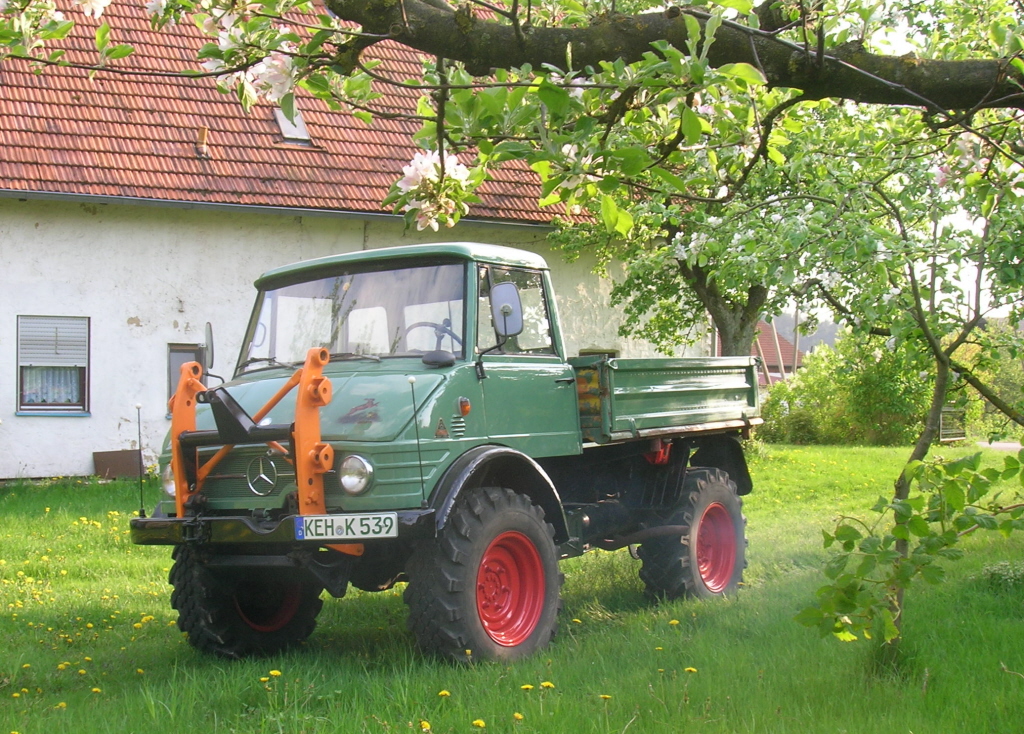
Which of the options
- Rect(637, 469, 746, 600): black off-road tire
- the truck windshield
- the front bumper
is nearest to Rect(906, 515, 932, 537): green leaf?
the front bumper

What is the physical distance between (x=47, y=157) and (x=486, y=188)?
6.37 metres

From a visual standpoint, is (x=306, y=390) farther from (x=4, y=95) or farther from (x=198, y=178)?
(x=4, y=95)

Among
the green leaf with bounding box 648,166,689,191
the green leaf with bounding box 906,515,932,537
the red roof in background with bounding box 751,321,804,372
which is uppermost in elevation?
the red roof in background with bounding box 751,321,804,372

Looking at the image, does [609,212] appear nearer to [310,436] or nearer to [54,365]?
[310,436]

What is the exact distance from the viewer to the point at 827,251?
5.74m

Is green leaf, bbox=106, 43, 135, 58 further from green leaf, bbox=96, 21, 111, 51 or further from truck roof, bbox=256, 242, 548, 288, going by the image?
truck roof, bbox=256, 242, 548, 288

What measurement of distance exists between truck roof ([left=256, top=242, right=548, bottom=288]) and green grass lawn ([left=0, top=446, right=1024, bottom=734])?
211cm

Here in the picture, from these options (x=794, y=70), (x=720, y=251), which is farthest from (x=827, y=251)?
(x=794, y=70)

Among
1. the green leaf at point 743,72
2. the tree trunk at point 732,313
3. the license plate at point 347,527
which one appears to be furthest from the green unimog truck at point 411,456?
the tree trunk at point 732,313

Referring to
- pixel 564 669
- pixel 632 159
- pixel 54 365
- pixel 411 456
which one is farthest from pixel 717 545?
pixel 54 365

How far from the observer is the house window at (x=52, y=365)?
14.2 metres

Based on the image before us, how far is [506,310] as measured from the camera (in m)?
5.74

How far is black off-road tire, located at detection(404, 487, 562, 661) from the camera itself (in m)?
5.20

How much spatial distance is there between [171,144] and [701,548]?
10317 millimetres
